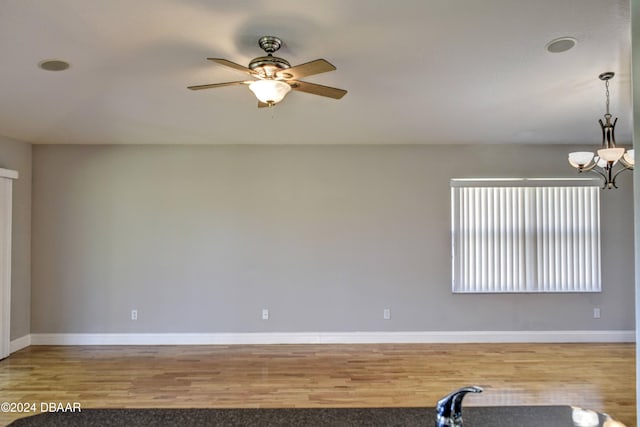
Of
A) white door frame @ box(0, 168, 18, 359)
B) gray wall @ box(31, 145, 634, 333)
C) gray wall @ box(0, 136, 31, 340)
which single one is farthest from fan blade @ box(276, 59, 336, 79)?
gray wall @ box(0, 136, 31, 340)

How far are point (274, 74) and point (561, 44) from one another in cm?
208

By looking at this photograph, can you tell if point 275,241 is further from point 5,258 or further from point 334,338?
point 5,258

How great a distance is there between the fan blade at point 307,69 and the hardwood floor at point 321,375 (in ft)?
8.48

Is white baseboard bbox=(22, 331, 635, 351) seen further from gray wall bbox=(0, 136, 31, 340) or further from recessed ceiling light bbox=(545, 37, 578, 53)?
recessed ceiling light bbox=(545, 37, 578, 53)

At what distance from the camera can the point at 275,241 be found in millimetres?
4727

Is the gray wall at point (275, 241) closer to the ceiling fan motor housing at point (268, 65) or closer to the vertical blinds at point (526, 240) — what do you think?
the vertical blinds at point (526, 240)

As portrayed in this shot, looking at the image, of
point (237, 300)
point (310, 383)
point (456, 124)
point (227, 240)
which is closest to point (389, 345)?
point (310, 383)

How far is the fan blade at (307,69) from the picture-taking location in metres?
2.05

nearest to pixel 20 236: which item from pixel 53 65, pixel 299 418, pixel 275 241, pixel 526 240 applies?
pixel 53 65

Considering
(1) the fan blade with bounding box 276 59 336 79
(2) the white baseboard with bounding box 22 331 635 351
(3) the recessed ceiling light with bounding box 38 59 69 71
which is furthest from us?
(2) the white baseboard with bounding box 22 331 635 351

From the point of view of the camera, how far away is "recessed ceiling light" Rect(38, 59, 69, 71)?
9.05ft

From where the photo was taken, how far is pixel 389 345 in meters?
4.56

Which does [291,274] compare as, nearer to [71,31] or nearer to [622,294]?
[71,31]

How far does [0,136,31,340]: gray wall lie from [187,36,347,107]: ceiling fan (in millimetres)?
3534
